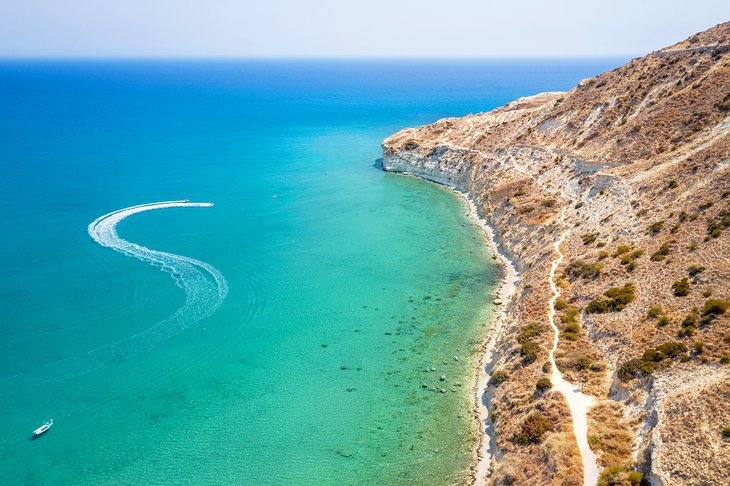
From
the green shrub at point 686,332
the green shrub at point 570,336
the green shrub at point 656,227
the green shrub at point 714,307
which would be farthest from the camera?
the green shrub at point 656,227

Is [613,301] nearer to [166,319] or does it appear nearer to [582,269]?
[582,269]

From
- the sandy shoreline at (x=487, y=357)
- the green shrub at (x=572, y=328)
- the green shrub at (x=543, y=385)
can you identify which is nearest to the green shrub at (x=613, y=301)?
the green shrub at (x=572, y=328)

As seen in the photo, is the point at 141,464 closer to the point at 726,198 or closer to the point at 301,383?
the point at 301,383

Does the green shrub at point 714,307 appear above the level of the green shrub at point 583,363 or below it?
above

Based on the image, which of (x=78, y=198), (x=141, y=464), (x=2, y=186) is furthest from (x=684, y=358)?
(x=2, y=186)

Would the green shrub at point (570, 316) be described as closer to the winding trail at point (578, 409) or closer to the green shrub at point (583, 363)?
the winding trail at point (578, 409)

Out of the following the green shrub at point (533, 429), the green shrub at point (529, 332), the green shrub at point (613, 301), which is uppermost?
the green shrub at point (613, 301)

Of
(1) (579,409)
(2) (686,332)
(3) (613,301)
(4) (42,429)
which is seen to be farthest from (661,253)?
(4) (42,429)
